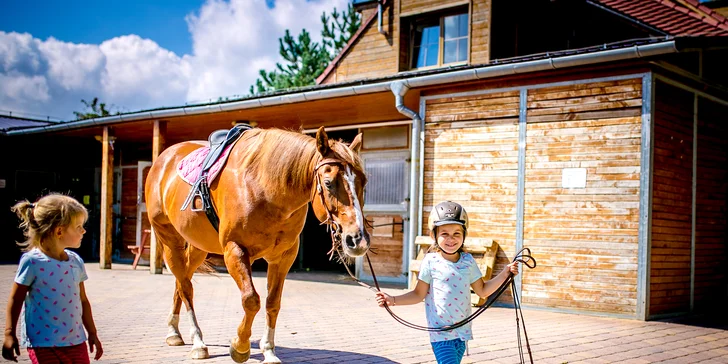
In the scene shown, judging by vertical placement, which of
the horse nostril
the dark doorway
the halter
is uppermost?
the halter

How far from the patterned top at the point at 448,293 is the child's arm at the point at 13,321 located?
193 centimetres

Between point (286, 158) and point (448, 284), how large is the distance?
168 cm

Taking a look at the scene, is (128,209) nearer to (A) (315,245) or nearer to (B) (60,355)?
(A) (315,245)

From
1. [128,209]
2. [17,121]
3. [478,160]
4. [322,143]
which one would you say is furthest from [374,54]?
[17,121]

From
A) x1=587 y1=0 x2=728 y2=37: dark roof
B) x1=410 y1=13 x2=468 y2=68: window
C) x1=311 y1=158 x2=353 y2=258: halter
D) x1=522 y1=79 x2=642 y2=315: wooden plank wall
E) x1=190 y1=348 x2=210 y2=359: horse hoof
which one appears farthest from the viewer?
x1=410 y1=13 x2=468 y2=68: window

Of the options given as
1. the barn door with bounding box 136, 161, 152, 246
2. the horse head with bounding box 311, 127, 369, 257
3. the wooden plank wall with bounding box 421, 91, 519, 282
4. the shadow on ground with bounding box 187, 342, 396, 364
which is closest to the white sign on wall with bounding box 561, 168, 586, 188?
the wooden plank wall with bounding box 421, 91, 519, 282

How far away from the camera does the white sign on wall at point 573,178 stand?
7.88 meters

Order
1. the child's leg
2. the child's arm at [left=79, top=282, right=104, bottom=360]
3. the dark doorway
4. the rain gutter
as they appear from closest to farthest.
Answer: the child's leg < the child's arm at [left=79, top=282, right=104, bottom=360] < the rain gutter < the dark doorway

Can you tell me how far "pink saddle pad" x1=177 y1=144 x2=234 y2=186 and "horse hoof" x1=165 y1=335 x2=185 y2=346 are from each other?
4.53ft

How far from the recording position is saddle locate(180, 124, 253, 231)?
469cm

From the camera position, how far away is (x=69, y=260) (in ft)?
9.16

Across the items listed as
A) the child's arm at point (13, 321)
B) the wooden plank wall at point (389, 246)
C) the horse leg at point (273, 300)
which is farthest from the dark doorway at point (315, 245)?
the child's arm at point (13, 321)

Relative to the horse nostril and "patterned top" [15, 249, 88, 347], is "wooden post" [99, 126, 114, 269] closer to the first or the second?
the horse nostril

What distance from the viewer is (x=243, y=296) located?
409 cm
